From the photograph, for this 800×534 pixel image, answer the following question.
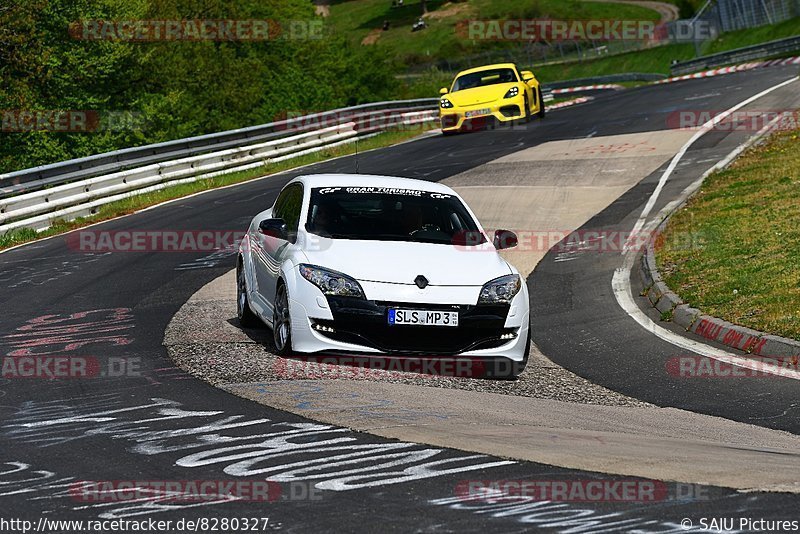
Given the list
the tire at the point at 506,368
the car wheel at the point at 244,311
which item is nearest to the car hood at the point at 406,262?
the tire at the point at 506,368

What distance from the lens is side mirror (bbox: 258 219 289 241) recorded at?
1064 cm

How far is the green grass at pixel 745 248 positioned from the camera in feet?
40.5

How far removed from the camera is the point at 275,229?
→ 1066 cm

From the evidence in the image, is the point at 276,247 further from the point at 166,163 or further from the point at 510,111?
the point at 510,111

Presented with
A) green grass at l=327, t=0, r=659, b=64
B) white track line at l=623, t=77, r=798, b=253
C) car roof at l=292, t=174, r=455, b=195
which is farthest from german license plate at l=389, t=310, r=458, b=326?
green grass at l=327, t=0, r=659, b=64

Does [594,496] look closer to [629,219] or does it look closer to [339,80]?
[629,219]

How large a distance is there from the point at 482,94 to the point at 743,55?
27109 mm

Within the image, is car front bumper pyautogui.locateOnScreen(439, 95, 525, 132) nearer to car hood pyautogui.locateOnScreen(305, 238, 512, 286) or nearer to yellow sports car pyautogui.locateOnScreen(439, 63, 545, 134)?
yellow sports car pyautogui.locateOnScreen(439, 63, 545, 134)

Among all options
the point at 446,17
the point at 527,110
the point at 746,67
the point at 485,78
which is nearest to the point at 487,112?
the point at 485,78

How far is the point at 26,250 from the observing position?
742 inches

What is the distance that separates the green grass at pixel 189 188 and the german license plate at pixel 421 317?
1185 centimetres

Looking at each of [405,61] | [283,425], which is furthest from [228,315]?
[405,61]

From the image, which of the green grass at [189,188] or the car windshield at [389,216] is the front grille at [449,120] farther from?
the car windshield at [389,216]

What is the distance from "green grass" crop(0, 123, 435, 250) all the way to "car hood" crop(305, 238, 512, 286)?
36.3 ft
